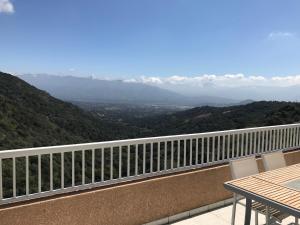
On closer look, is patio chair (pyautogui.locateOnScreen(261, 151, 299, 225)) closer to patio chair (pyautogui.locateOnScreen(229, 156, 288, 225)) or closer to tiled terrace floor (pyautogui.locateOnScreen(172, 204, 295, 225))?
patio chair (pyautogui.locateOnScreen(229, 156, 288, 225))

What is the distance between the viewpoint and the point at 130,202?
3547 millimetres

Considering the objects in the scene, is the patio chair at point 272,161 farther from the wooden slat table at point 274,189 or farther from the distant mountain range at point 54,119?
the distant mountain range at point 54,119

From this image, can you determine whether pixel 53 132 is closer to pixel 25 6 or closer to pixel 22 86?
pixel 25 6

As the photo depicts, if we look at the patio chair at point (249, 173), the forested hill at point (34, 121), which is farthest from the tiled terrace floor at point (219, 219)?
the forested hill at point (34, 121)

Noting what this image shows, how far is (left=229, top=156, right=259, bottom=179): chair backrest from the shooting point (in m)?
3.02

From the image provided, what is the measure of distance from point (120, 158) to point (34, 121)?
2420 cm

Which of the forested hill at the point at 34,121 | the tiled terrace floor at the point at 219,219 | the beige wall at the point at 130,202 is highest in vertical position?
the beige wall at the point at 130,202

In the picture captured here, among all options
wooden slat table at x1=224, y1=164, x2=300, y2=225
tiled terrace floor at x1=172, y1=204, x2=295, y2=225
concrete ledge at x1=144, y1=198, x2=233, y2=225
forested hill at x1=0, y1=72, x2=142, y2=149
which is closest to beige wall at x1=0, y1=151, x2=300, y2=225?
concrete ledge at x1=144, y1=198, x2=233, y2=225

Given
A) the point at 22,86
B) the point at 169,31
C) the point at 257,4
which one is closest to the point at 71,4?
the point at 169,31

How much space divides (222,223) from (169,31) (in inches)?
596

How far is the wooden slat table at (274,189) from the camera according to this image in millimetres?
2145

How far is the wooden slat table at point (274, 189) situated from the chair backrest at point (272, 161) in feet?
1.37

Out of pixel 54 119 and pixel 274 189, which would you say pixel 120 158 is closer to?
pixel 274 189

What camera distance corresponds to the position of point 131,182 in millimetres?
3605
